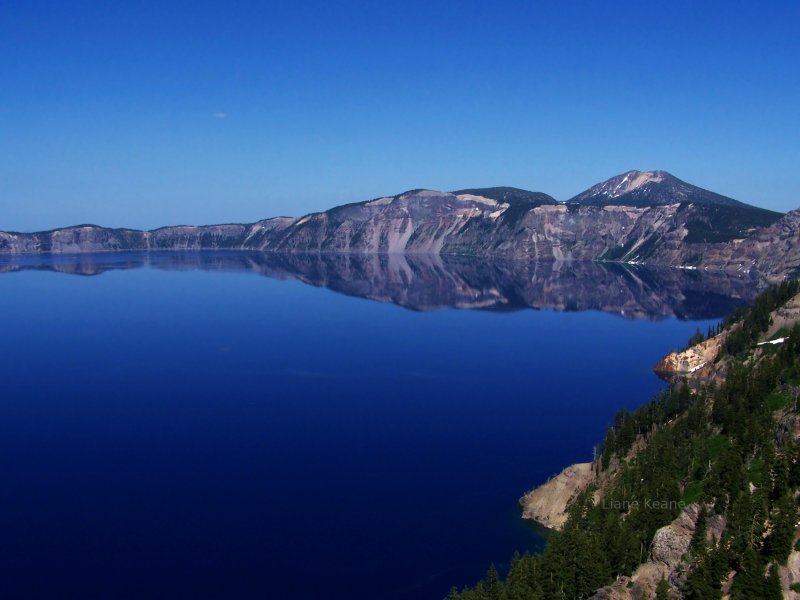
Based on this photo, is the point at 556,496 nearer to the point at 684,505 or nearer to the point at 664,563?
the point at 684,505

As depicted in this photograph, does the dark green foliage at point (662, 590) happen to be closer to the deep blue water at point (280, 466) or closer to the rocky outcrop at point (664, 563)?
the rocky outcrop at point (664, 563)

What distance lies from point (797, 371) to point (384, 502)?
5746 centimetres

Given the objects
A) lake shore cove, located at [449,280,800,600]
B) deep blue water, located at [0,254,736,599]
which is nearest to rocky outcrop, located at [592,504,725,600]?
lake shore cove, located at [449,280,800,600]

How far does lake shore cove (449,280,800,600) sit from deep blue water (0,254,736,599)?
34.2 feet

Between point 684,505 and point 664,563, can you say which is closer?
point 664,563

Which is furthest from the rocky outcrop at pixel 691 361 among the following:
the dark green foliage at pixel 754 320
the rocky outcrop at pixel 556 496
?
the rocky outcrop at pixel 556 496

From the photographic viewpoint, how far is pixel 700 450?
8006 cm

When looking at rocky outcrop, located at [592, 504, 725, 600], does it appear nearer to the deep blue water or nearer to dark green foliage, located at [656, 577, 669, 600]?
dark green foliage, located at [656, 577, 669, 600]

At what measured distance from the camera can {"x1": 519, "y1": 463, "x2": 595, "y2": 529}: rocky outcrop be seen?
85.0 metres

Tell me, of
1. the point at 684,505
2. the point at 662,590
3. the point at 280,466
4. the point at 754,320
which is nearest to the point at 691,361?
the point at 754,320

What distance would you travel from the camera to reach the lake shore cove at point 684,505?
54.0 m

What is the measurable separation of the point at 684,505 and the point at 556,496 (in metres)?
21.4

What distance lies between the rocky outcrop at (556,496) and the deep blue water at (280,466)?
8.95 feet

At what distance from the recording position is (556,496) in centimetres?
8781
